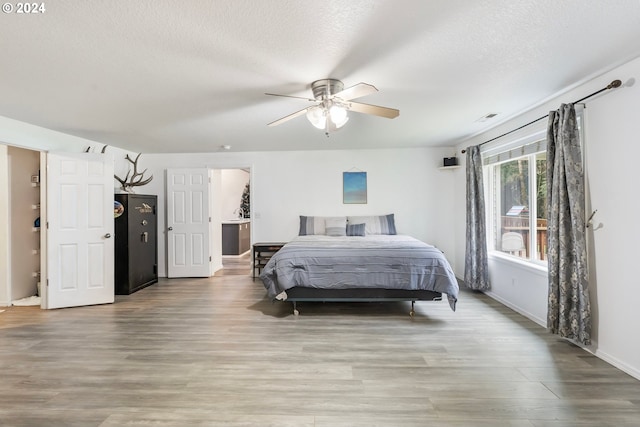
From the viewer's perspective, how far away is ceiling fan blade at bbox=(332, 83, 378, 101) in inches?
83.9

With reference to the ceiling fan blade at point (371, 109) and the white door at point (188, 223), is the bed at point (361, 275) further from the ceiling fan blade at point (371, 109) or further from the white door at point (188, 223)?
the white door at point (188, 223)

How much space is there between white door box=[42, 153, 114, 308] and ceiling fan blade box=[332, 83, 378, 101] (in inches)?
142

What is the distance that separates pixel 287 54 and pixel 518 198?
11.1ft

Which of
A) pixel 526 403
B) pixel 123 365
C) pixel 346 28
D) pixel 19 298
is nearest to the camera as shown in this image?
pixel 346 28

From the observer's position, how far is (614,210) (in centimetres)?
236

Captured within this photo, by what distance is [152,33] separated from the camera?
1.81 metres

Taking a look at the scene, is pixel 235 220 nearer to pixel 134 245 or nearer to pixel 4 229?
pixel 134 245

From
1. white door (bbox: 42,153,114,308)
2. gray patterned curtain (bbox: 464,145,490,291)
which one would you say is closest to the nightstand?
white door (bbox: 42,153,114,308)

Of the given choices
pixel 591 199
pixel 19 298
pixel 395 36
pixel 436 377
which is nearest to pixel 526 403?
pixel 436 377

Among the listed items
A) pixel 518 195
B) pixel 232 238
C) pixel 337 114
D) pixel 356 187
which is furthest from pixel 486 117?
pixel 232 238

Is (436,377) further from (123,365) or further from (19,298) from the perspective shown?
(19,298)

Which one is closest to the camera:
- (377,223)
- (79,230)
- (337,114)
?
(337,114)

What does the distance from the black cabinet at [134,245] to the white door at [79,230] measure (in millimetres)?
399

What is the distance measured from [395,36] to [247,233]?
764 centimetres
